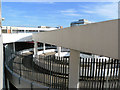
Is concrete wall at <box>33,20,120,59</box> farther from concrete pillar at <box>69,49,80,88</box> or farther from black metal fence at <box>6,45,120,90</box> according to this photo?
black metal fence at <box>6,45,120,90</box>

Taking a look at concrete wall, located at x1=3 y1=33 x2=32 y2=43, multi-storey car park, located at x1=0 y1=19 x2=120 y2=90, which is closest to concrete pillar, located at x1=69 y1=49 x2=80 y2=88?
multi-storey car park, located at x1=0 y1=19 x2=120 y2=90

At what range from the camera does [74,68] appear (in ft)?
15.2

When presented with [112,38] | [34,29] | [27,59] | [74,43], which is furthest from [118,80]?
[34,29]

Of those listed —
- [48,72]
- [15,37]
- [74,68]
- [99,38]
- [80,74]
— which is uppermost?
[15,37]

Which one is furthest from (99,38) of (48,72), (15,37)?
(15,37)

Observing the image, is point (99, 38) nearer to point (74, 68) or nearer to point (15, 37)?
point (74, 68)

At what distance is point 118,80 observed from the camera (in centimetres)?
452

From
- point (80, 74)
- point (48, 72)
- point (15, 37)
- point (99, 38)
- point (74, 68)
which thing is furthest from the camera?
point (15, 37)

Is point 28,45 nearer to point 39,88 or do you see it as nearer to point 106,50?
point 39,88

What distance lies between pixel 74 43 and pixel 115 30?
1.68m

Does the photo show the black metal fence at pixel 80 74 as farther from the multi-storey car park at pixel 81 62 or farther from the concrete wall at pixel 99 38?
the concrete wall at pixel 99 38

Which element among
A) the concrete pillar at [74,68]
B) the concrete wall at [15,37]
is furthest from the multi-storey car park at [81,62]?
the concrete wall at [15,37]

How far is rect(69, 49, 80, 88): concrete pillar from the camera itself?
15.0 ft

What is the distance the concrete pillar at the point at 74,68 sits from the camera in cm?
458
